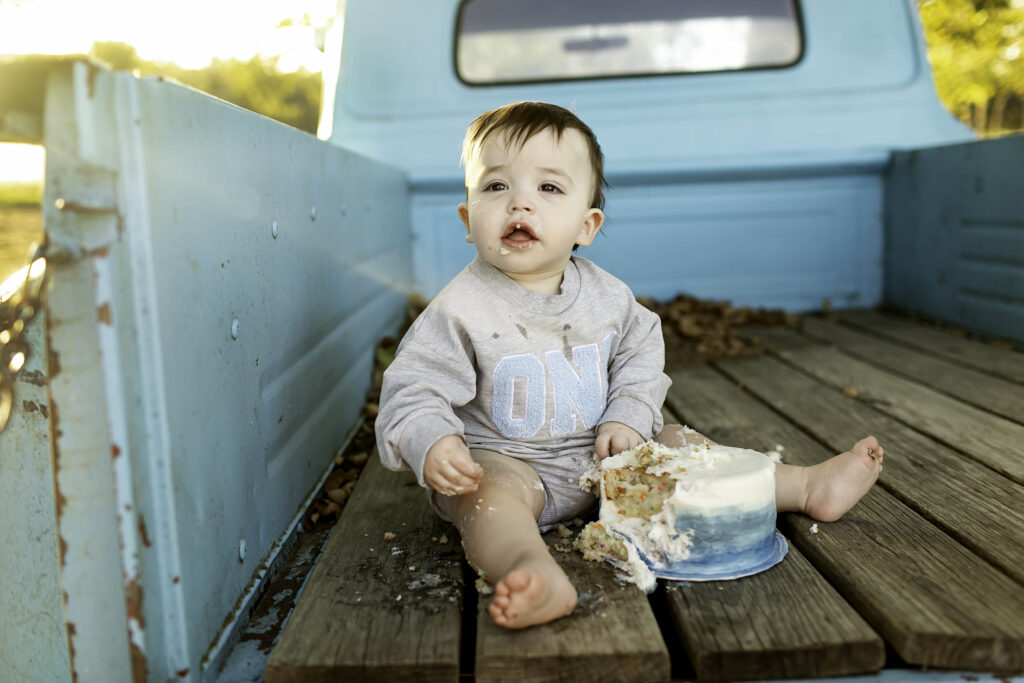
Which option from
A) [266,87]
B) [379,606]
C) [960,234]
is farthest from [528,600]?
[266,87]

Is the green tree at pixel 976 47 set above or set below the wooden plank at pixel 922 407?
above

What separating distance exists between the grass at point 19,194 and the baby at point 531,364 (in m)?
7.14

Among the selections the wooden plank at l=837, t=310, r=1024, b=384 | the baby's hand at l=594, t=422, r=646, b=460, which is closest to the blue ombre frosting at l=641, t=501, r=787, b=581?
the baby's hand at l=594, t=422, r=646, b=460

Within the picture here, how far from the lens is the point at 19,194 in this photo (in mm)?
7871

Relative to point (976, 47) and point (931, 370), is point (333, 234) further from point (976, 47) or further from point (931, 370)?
point (976, 47)

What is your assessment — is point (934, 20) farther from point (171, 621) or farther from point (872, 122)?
point (171, 621)

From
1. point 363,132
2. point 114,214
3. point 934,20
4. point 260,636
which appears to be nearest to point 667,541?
point 260,636

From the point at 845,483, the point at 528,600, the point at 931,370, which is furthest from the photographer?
the point at 931,370

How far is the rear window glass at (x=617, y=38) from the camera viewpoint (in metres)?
3.22

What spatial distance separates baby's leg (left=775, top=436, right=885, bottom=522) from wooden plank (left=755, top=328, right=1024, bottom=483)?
1.18 ft

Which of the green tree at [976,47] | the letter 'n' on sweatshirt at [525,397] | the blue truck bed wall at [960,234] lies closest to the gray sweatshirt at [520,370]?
the letter 'n' on sweatshirt at [525,397]

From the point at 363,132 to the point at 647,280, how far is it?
4.08 feet

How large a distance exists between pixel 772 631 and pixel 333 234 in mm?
1235

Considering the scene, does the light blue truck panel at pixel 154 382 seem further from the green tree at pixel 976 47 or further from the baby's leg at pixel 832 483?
the green tree at pixel 976 47
